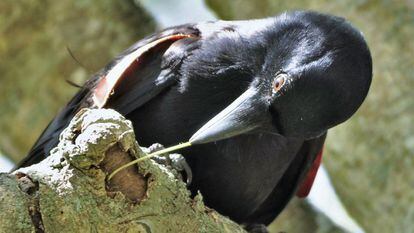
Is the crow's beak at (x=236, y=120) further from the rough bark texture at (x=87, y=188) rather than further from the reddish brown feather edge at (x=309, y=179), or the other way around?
the reddish brown feather edge at (x=309, y=179)

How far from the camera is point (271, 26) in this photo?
353 centimetres

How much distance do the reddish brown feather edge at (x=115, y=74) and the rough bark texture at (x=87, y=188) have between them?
1.24m

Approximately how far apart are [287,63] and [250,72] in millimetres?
210

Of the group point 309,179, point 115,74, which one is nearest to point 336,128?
point 309,179

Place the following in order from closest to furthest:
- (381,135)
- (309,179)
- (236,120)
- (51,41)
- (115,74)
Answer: (236,120) → (115,74) → (309,179) → (381,135) → (51,41)

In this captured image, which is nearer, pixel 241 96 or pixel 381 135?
pixel 241 96

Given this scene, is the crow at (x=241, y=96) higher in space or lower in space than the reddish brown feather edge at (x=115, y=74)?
lower

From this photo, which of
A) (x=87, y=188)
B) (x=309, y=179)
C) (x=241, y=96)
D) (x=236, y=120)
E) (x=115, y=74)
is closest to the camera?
(x=87, y=188)

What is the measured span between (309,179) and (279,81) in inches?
43.4

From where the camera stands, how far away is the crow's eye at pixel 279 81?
3.19 m

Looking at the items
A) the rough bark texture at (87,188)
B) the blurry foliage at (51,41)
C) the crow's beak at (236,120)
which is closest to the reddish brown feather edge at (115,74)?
the crow's beak at (236,120)

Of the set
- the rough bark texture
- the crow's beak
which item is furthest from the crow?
the rough bark texture

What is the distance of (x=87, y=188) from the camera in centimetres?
241

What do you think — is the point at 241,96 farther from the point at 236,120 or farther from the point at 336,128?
the point at 336,128
